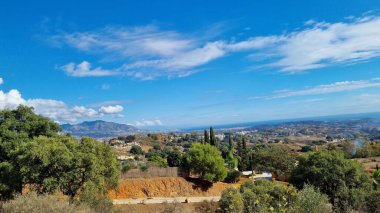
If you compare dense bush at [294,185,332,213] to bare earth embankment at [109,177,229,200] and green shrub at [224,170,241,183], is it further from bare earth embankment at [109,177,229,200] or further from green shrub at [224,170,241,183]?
green shrub at [224,170,241,183]

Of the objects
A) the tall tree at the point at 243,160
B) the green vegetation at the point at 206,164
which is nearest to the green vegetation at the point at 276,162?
the tall tree at the point at 243,160

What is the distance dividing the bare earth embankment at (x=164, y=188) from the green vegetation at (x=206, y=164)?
1.38m

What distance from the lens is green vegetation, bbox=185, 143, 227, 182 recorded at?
Result: 4231cm

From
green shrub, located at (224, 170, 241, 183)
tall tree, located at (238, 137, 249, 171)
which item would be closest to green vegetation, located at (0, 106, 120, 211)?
green shrub, located at (224, 170, 241, 183)

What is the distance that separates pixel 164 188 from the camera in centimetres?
4041

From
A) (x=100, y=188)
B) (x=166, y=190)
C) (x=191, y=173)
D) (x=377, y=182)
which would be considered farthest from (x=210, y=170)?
(x=377, y=182)

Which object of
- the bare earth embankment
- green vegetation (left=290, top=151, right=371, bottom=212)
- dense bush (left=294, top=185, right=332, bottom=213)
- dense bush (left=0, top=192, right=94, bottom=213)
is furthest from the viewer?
the bare earth embankment

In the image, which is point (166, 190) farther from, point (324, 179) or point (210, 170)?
point (324, 179)

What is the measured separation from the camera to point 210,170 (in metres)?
42.5

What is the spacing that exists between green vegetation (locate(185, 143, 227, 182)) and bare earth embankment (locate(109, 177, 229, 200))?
1382 millimetres

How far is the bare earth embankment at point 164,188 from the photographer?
1516 inches

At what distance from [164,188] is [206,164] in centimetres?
599

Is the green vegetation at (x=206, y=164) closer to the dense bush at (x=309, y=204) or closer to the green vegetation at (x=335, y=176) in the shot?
the green vegetation at (x=335, y=176)

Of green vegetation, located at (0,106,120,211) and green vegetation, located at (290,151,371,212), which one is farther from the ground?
green vegetation, located at (0,106,120,211)
